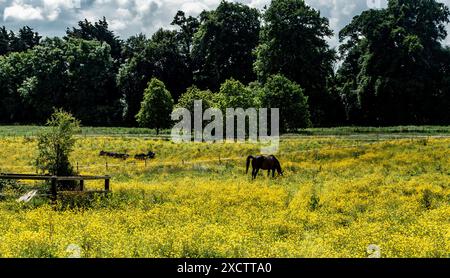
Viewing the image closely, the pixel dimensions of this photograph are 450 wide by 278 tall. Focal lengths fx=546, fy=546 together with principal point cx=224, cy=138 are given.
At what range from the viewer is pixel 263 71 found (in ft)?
289

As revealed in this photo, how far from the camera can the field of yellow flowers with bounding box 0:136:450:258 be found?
12.6 metres

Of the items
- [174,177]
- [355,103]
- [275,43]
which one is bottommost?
[174,177]

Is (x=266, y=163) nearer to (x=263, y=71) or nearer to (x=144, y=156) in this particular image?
(x=144, y=156)

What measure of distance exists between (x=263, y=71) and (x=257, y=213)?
231ft

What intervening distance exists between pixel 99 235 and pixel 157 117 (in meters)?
58.1

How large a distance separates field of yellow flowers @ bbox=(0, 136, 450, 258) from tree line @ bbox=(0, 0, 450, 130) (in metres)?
26.8

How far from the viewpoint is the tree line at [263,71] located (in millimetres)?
74125

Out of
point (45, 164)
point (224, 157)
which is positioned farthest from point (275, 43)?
point (45, 164)

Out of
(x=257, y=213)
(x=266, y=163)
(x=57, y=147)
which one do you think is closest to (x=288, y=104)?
(x=266, y=163)

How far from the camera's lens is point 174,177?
38.0m

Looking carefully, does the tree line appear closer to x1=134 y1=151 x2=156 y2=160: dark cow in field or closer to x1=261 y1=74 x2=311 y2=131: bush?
x1=261 y1=74 x2=311 y2=131: bush

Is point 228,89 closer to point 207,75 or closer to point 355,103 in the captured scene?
point 355,103

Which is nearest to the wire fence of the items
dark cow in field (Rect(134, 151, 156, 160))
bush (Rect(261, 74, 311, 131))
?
dark cow in field (Rect(134, 151, 156, 160))

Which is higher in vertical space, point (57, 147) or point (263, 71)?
point (263, 71)
